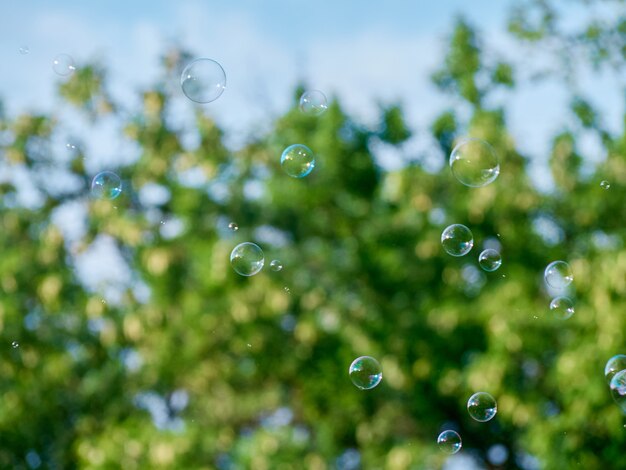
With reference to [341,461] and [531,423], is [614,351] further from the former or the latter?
[341,461]

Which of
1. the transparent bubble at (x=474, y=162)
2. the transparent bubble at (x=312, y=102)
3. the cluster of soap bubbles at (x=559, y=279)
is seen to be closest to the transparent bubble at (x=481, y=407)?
the cluster of soap bubbles at (x=559, y=279)

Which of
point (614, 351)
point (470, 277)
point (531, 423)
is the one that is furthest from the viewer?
point (470, 277)

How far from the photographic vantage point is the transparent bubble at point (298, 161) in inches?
223

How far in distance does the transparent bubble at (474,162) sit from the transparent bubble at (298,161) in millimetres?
825

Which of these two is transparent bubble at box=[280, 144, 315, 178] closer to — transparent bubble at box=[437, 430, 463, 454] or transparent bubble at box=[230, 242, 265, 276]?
transparent bubble at box=[230, 242, 265, 276]

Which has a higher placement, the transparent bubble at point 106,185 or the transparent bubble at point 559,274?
the transparent bubble at point 559,274

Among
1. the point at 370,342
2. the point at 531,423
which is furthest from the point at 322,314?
the point at 531,423

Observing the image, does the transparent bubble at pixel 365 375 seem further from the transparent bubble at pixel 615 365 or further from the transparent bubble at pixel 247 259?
the transparent bubble at pixel 615 365

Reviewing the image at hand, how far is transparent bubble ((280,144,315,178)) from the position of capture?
18.6 feet

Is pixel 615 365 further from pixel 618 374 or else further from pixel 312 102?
pixel 312 102

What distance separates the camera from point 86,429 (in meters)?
11.6

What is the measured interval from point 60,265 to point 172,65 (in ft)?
9.76

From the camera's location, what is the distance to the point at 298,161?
18.7ft

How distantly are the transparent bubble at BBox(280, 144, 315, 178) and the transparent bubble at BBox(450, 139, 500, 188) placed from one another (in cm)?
83
